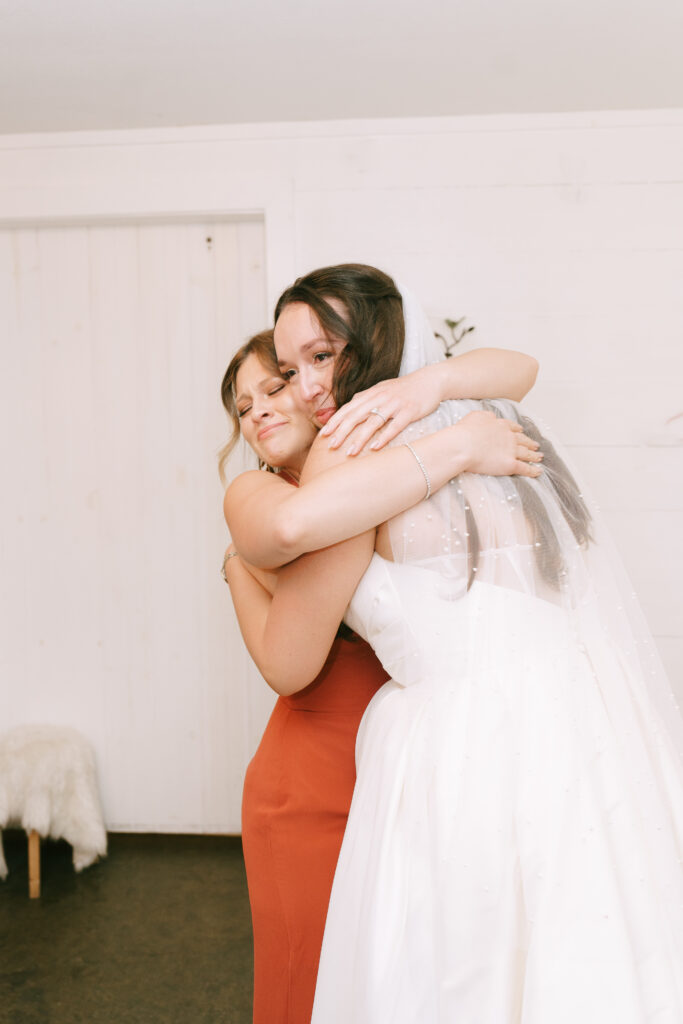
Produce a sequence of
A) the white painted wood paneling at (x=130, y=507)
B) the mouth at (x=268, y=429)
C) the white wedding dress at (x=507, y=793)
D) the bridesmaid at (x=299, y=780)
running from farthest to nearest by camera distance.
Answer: the white painted wood paneling at (x=130, y=507)
the mouth at (x=268, y=429)
the bridesmaid at (x=299, y=780)
the white wedding dress at (x=507, y=793)

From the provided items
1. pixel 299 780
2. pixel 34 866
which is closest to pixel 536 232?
pixel 299 780

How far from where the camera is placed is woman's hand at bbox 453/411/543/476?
1.16 m

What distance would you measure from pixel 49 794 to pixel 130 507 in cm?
103

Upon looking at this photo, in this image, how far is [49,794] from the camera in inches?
102

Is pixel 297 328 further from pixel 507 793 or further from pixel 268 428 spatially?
pixel 507 793

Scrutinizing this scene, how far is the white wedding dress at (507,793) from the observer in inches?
36.7

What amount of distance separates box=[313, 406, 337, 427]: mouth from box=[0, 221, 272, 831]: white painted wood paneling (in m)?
1.39

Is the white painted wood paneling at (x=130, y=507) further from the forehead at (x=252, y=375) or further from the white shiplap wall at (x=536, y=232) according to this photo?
the forehead at (x=252, y=375)

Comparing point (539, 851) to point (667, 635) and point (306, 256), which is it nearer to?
point (667, 635)

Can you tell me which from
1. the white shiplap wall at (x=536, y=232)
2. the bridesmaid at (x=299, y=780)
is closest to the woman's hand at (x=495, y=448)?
the bridesmaid at (x=299, y=780)

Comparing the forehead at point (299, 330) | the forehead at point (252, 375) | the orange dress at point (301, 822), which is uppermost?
the forehead at point (299, 330)

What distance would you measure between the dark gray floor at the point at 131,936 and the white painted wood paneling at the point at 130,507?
0.64 ft

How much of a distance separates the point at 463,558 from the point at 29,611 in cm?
228

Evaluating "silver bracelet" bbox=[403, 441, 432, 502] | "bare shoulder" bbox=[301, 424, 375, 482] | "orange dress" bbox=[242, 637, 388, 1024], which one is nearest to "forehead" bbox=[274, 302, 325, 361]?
"bare shoulder" bbox=[301, 424, 375, 482]
